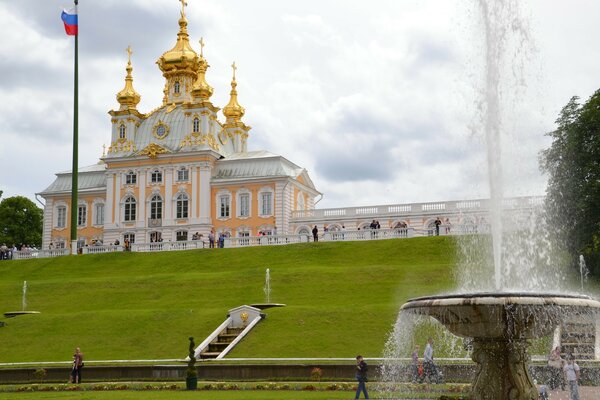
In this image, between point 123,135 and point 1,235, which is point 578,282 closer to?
point 123,135

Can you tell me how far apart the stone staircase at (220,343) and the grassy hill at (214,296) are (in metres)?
0.65

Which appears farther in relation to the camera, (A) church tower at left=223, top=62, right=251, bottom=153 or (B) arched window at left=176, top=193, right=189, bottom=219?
(A) church tower at left=223, top=62, right=251, bottom=153

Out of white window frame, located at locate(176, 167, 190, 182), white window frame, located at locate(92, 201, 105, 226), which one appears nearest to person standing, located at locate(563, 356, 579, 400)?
white window frame, located at locate(176, 167, 190, 182)

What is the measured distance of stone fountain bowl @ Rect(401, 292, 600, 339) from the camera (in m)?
12.3

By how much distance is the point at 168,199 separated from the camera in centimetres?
6925

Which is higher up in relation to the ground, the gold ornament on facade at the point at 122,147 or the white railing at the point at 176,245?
the gold ornament on facade at the point at 122,147

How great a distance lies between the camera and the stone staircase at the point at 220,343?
26.7 meters

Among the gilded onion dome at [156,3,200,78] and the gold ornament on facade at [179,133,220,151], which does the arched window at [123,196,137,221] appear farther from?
the gilded onion dome at [156,3,200,78]

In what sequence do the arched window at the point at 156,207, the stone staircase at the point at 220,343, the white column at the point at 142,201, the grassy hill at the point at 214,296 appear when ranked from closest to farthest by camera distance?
the stone staircase at the point at 220,343
the grassy hill at the point at 214,296
the arched window at the point at 156,207
the white column at the point at 142,201

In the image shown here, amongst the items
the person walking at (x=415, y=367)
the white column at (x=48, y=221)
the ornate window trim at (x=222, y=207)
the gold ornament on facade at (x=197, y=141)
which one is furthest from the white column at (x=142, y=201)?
the person walking at (x=415, y=367)

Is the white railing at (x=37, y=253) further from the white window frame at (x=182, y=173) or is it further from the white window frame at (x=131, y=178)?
the white window frame at (x=131, y=178)

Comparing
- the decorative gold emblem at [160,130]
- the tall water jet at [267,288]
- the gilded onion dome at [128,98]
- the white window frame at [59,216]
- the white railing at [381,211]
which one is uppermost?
the gilded onion dome at [128,98]

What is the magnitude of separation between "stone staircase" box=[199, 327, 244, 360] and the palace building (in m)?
35.2

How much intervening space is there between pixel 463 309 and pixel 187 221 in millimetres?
56949
